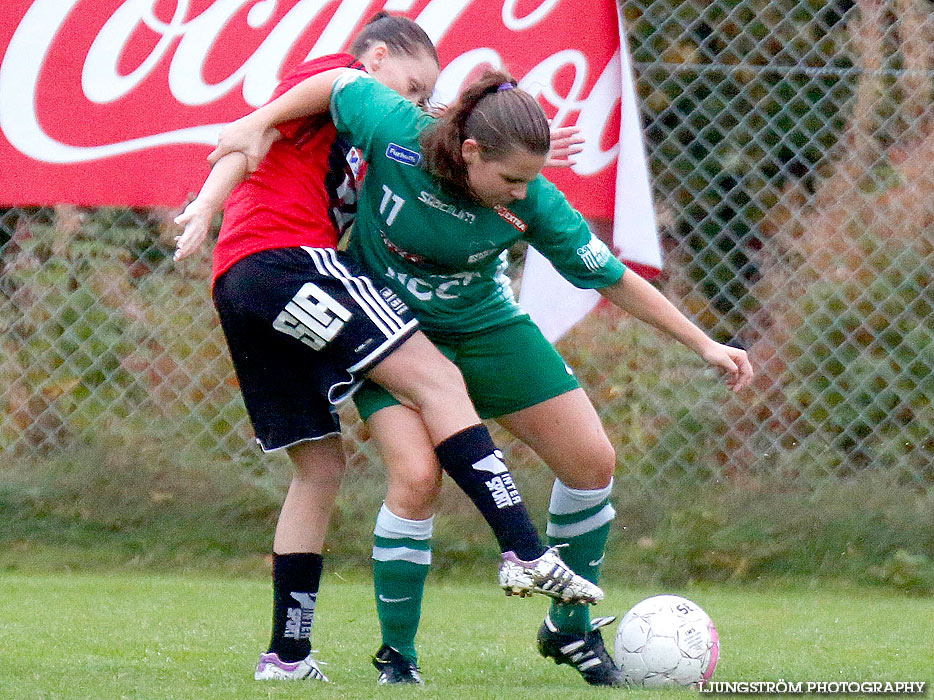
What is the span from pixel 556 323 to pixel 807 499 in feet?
3.98

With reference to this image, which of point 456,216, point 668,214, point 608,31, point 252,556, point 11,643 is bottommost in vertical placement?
point 252,556

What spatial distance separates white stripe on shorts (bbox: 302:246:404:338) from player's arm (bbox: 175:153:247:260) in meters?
0.23

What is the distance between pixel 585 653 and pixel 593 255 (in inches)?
39.4

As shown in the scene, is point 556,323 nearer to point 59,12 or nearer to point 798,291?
point 798,291

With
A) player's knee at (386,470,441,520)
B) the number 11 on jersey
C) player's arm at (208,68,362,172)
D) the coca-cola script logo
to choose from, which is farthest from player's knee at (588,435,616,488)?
the coca-cola script logo

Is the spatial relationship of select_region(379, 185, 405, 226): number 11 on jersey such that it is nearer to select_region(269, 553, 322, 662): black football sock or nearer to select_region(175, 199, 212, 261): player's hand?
select_region(175, 199, 212, 261): player's hand

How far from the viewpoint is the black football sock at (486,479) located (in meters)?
2.81

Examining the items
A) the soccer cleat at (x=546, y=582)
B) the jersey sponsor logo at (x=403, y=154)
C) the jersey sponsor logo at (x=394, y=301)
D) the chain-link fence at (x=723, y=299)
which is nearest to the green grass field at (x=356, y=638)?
the soccer cleat at (x=546, y=582)

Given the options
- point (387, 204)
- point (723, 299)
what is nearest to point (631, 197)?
point (723, 299)

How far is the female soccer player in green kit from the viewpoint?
285 centimetres

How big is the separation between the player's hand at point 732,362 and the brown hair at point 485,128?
670 millimetres

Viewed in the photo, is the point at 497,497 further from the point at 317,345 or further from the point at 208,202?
the point at 208,202

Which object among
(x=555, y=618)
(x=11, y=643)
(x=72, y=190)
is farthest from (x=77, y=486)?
(x=555, y=618)

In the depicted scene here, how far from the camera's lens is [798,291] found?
531cm
